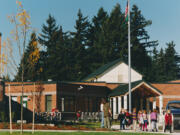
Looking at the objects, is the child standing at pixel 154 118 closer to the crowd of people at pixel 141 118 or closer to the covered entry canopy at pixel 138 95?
the crowd of people at pixel 141 118

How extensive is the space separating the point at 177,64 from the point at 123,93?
60943 mm

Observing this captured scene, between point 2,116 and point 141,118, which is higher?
point 2,116

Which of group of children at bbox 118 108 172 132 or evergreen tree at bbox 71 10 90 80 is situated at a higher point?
evergreen tree at bbox 71 10 90 80

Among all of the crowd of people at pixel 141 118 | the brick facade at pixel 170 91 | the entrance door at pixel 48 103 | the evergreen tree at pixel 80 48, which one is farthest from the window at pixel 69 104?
the evergreen tree at pixel 80 48

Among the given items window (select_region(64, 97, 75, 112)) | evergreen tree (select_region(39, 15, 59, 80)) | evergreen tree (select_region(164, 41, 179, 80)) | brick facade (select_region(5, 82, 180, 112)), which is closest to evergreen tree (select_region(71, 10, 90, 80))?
evergreen tree (select_region(39, 15, 59, 80))

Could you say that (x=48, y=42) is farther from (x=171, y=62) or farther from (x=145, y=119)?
(x=145, y=119)

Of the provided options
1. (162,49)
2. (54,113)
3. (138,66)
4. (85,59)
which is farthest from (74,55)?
(54,113)

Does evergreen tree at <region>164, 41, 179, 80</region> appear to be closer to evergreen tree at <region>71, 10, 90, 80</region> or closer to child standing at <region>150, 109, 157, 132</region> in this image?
evergreen tree at <region>71, 10, 90, 80</region>

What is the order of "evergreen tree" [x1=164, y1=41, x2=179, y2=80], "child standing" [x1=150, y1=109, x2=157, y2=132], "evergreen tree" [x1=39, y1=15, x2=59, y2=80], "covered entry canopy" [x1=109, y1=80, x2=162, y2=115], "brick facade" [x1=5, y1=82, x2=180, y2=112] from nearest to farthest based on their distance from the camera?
"child standing" [x1=150, y1=109, x2=157, y2=132], "covered entry canopy" [x1=109, y1=80, x2=162, y2=115], "brick facade" [x1=5, y1=82, x2=180, y2=112], "evergreen tree" [x1=39, y1=15, x2=59, y2=80], "evergreen tree" [x1=164, y1=41, x2=179, y2=80]

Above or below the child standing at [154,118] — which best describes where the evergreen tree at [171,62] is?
above

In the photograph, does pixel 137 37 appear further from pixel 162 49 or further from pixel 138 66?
pixel 162 49

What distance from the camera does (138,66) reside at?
83.3 meters

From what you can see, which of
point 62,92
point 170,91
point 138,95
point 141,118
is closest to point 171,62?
point 170,91

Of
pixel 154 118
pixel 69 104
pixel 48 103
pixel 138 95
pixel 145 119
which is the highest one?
pixel 138 95
